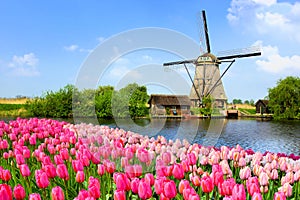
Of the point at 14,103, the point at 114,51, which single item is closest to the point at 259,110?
the point at 14,103

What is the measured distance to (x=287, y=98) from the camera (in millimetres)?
38781

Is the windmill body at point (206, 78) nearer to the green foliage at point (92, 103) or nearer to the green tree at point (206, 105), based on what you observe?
the green tree at point (206, 105)

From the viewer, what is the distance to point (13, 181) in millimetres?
3316

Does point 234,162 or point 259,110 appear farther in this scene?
point 259,110

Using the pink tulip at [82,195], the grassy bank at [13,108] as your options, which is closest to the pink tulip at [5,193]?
the pink tulip at [82,195]

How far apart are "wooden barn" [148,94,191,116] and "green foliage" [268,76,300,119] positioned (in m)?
12.3

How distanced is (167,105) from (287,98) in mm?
14368

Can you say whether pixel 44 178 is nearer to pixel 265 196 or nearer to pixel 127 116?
pixel 265 196

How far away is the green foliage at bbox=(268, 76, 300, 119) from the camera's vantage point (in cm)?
3859

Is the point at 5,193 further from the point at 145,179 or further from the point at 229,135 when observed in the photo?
the point at 229,135

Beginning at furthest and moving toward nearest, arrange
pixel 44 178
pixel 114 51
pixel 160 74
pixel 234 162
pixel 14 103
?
pixel 14 103 → pixel 160 74 → pixel 114 51 → pixel 234 162 → pixel 44 178

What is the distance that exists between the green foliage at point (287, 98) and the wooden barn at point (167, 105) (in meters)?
12.3

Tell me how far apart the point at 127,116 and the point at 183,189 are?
72.1ft

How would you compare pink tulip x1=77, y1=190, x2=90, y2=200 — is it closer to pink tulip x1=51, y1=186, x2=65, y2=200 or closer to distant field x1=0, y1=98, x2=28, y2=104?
pink tulip x1=51, y1=186, x2=65, y2=200
